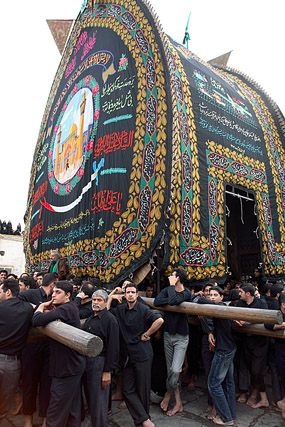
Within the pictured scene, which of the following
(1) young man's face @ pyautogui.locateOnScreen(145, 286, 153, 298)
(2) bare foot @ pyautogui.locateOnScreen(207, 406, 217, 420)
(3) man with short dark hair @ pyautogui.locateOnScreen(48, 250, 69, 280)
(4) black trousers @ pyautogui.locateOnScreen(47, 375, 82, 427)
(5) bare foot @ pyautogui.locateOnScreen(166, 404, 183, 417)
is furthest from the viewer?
(3) man with short dark hair @ pyautogui.locateOnScreen(48, 250, 69, 280)

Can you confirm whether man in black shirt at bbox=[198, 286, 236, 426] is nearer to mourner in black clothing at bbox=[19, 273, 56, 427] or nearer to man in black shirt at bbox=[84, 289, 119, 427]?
man in black shirt at bbox=[84, 289, 119, 427]

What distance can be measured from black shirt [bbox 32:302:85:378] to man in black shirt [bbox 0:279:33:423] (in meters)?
0.26

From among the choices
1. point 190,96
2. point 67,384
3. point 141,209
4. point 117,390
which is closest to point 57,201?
point 141,209

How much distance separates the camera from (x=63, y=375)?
3.00 metres

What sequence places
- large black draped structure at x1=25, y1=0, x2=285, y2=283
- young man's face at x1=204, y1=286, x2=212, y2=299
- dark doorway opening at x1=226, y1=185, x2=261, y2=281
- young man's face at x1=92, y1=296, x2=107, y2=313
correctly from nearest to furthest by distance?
young man's face at x1=92, y1=296, x2=107, y2=313 → young man's face at x1=204, y1=286, x2=212, y2=299 → large black draped structure at x1=25, y1=0, x2=285, y2=283 → dark doorway opening at x1=226, y1=185, x2=261, y2=281

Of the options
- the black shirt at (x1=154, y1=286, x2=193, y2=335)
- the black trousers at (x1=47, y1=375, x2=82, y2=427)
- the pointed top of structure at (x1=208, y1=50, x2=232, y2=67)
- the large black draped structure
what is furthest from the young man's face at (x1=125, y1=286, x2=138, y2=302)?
the pointed top of structure at (x1=208, y1=50, x2=232, y2=67)

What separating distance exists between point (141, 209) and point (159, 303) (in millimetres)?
2544

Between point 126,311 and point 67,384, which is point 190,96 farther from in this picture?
point 67,384

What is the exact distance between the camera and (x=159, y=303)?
4.42 m

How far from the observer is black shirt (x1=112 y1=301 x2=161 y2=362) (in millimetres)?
3754

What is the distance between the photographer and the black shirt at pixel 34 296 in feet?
14.1

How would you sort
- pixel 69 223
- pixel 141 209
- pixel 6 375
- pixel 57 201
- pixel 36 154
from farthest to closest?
1. pixel 36 154
2. pixel 57 201
3. pixel 69 223
4. pixel 141 209
5. pixel 6 375

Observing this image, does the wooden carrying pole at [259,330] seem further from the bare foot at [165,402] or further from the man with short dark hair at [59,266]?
the man with short dark hair at [59,266]

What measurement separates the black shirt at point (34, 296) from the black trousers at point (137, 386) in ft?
5.00
